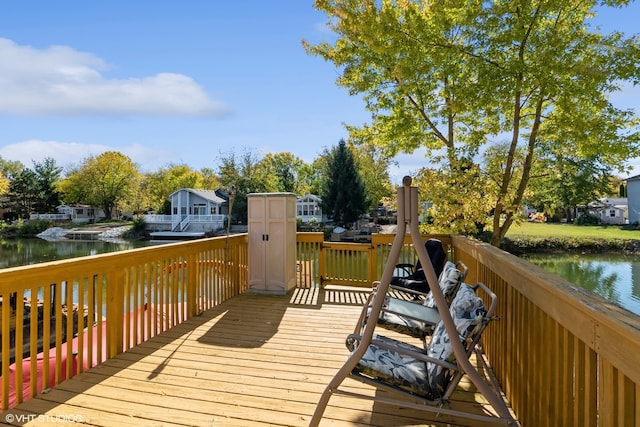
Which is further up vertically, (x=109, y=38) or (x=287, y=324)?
(x=109, y=38)

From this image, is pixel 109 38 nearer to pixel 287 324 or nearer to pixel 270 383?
pixel 287 324

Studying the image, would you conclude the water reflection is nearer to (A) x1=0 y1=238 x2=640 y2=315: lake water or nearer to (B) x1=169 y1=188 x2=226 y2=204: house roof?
(A) x1=0 y1=238 x2=640 y2=315: lake water

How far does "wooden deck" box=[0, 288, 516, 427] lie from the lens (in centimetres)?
212

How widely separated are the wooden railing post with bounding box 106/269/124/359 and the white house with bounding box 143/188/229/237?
86.6 ft

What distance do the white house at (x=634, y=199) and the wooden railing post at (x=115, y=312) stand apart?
3635cm

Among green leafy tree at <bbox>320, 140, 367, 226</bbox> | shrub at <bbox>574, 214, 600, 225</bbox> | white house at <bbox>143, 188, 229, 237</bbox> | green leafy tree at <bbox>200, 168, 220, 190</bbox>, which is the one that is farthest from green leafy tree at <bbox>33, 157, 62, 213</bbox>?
shrub at <bbox>574, 214, 600, 225</bbox>

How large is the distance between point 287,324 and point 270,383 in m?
1.41

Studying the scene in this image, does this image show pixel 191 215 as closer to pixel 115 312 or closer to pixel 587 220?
pixel 115 312

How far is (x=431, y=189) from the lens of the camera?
6.20 meters

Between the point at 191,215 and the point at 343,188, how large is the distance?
14.1m

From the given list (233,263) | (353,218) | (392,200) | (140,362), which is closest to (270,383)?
(140,362)

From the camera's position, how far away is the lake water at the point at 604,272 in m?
10.5

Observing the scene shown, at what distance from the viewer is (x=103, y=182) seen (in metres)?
37.4

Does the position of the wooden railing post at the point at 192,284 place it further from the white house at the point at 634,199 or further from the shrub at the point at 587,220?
the shrub at the point at 587,220
